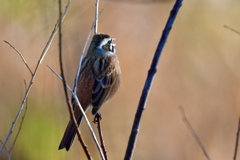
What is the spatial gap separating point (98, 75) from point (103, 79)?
0.05m

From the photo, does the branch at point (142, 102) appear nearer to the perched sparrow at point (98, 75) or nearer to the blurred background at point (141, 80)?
the perched sparrow at point (98, 75)

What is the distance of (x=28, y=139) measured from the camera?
7660 millimetres

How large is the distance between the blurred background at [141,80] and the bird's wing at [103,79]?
2463 millimetres

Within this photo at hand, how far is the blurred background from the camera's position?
25.0 feet

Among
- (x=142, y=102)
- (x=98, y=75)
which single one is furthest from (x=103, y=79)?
(x=142, y=102)

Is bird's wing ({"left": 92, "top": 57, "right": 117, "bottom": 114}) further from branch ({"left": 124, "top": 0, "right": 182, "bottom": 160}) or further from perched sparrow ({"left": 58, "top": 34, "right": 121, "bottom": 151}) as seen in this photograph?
branch ({"left": 124, "top": 0, "right": 182, "bottom": 160})

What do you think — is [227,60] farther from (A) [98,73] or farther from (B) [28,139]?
(A) [98,73]

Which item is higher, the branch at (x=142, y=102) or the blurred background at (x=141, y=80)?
the branch at (x=142, y=102)

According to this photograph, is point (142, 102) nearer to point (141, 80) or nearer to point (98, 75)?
point (98, 75)

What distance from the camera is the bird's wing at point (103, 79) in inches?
181

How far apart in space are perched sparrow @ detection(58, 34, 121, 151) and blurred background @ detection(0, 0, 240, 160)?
2.41m

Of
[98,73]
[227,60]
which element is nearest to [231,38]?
[227,60]

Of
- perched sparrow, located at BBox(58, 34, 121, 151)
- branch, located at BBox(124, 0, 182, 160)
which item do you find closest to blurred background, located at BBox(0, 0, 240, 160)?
perched sparrow, located at BBox(58, 34, 121, 151)

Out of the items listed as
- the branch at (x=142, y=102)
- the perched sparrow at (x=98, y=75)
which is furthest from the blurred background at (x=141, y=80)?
the branch at (x=142, y=102)
